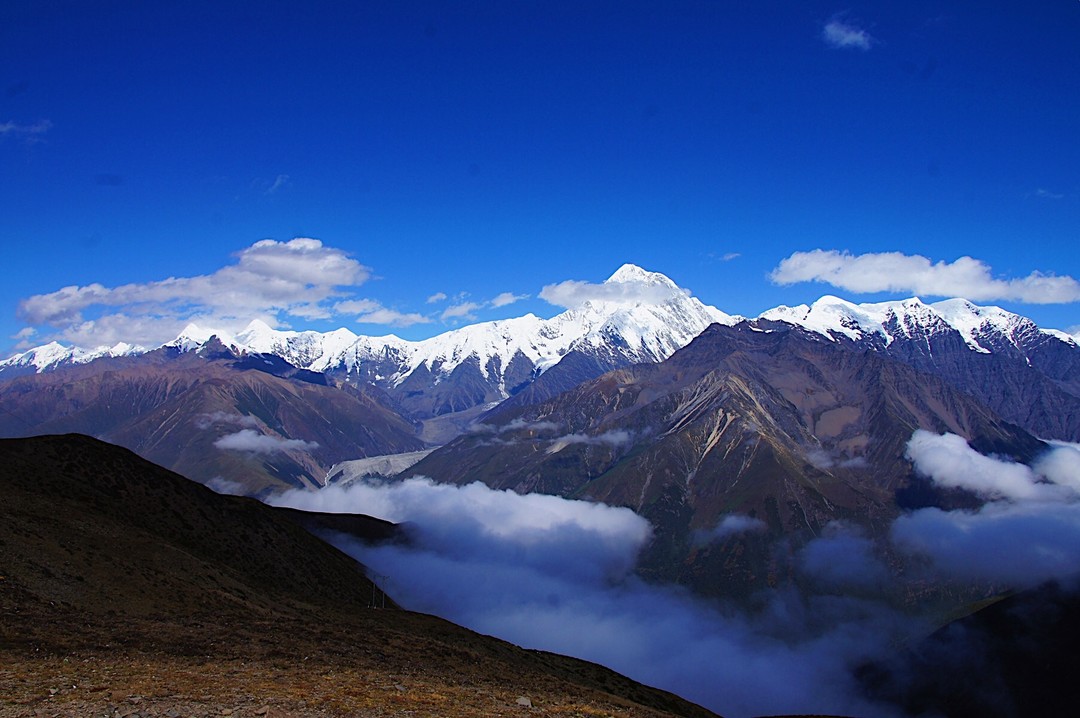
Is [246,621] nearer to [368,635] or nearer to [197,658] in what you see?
[368,635]

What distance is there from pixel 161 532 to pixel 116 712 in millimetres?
87493

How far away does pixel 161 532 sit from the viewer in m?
124

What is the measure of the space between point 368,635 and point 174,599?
23.0 m

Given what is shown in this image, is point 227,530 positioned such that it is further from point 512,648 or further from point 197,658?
point 197,658

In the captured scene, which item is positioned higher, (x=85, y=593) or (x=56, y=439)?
(x=56, y=439)

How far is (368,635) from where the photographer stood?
9369 centimetres

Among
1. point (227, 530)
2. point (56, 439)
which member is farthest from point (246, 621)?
point (56, 439)

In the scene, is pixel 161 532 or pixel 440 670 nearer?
pixel 440 670

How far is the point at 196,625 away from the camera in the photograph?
80875mm

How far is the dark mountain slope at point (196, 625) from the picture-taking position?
53.7 metres

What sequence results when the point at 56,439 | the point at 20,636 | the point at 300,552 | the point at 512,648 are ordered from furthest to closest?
the point at 300,552
the point at 56,439
the point at 512,648
the point at 20,636

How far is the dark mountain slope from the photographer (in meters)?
53.7

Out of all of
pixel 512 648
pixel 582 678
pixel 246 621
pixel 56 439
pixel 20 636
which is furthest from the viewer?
pixel 56 439

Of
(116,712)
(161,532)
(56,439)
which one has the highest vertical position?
(56,439)
